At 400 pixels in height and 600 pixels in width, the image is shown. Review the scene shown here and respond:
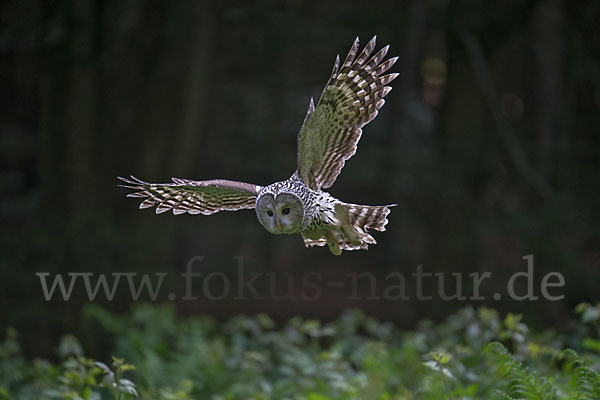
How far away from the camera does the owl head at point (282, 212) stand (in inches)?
141

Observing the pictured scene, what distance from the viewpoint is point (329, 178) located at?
387 cm

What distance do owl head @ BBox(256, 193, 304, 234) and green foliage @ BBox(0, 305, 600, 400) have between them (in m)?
0.91

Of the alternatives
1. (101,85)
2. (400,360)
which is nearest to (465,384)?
(400,360)

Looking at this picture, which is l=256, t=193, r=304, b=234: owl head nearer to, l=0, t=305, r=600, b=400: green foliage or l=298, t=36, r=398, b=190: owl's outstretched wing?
l=298, t=36, r=398, b=190: owl's outstretched wing

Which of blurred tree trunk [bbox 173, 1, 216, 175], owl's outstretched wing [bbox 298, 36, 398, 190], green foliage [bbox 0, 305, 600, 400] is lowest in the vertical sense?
green foliage [bbox 0, 305, 600, 400]

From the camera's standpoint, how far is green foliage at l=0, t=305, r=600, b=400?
393cm

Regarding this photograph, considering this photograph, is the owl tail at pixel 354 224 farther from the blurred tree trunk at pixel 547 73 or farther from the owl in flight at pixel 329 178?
the blurred tree trunk at pixel 547 73

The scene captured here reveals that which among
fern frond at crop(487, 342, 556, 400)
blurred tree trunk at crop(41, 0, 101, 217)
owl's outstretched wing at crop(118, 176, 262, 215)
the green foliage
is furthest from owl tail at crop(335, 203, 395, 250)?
blurred tree trunk at crop(41, 0, 101, 217)

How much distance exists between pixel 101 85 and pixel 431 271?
4917mm

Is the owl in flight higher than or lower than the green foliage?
A: higher

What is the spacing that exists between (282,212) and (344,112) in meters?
0.57

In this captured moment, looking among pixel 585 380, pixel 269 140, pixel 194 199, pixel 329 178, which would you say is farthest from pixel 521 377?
pixel 269 140

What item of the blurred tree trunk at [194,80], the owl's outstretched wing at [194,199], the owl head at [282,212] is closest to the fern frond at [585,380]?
the owl head at [282,212]

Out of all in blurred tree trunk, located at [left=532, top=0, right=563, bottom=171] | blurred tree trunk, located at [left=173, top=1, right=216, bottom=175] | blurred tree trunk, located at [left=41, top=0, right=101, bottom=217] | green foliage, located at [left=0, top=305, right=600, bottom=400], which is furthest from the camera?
blurred tree trunk, located at [left=532, top=0, right=563, bottom=171]
